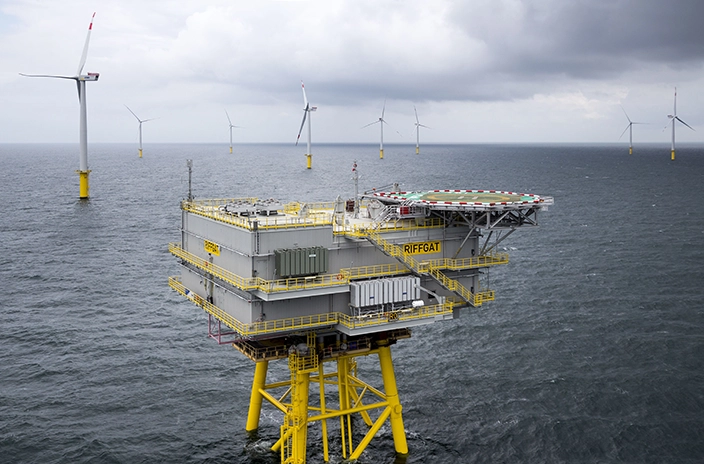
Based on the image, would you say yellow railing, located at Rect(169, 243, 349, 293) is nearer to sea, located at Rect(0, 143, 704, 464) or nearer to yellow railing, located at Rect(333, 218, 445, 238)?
yellow railing, located at Rect(333, 218, 445, 238)

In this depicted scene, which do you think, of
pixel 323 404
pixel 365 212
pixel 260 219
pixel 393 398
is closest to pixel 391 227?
pixel 365 212

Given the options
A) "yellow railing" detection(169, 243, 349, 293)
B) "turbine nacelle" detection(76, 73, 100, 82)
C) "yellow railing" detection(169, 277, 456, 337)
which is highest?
"turbine nacelle" detection(76, 73, 100, 82)

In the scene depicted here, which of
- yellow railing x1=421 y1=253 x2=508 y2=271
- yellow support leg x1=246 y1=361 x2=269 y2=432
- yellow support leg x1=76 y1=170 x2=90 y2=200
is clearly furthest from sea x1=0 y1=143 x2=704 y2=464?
yellow support leg x1=76 y1=170 x2=90 y2=200

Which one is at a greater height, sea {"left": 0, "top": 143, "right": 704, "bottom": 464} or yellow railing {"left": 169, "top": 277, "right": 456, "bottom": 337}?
yellow railing {"left": 169, "top": 277, "right": 456, "bottom": 337}

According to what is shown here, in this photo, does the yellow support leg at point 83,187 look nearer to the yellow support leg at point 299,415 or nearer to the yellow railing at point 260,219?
the yellow railing at point 260,219

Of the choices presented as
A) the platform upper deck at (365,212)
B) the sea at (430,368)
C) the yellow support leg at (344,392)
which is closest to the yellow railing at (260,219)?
the platform upper deck at (365,212)

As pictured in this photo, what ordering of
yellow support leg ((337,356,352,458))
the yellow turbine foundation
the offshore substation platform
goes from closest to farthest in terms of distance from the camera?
the offshore substation platform < the yellow turbine foundation < yellow support leg ((337,356,352,458))
